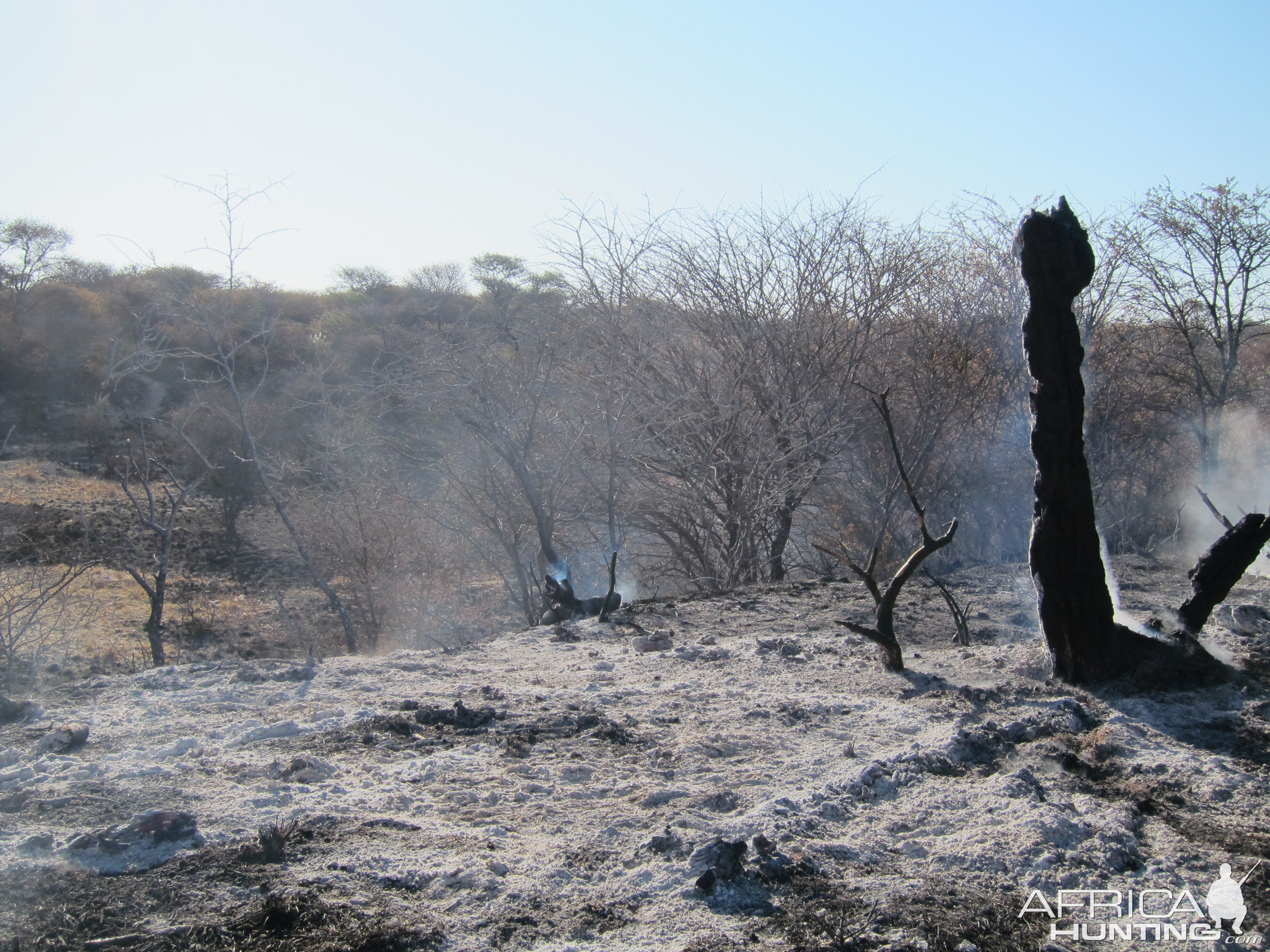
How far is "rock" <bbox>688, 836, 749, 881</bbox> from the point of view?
2287 mm

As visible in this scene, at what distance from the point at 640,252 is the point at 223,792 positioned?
302 inches

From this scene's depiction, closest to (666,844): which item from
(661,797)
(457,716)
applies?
(661,797)

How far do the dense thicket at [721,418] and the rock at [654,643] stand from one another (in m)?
2.83

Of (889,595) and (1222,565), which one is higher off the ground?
(1222,565)

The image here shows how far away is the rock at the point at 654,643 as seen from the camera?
5.14 m

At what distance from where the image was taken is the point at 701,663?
4.80 metres

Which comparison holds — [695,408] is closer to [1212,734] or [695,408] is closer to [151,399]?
[1212,734]

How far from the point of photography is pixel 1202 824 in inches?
102

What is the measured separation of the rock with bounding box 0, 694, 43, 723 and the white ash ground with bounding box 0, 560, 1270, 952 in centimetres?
10

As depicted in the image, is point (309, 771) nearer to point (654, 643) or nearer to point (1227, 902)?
point (654, 643)

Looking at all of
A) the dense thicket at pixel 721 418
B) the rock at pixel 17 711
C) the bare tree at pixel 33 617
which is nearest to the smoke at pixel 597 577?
the dense thicket at pixel 721 418

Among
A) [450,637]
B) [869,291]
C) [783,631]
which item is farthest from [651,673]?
[869,291]

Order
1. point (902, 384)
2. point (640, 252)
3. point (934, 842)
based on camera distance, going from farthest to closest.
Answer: point (902, 384) < point (640, 252) < point (934, 842)
